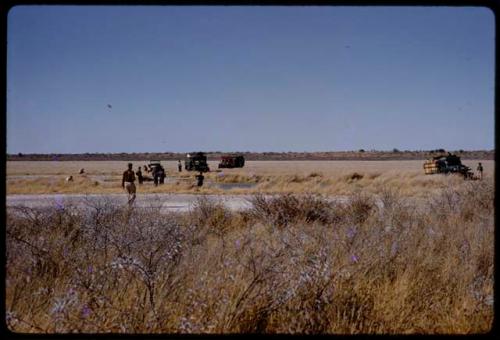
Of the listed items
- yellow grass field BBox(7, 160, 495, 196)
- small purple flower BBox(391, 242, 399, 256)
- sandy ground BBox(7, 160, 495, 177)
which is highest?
small purple flower BBox(391, 242, 399, 256)

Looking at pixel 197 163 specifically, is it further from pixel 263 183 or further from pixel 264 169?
pixel 264 169

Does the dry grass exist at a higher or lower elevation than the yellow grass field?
higher

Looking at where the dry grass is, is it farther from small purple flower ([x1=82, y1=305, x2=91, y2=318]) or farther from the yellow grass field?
the yellow grass field

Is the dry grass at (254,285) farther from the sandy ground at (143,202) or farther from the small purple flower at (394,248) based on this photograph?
the sandy ground at (143,202)

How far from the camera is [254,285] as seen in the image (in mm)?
3344

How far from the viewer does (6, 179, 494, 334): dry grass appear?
3.18 m

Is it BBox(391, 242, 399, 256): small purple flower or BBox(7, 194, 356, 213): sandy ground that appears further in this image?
BBox(7, 194, 356, 213): sandy ground

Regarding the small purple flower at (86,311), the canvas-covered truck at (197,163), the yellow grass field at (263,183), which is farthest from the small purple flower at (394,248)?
the canvas-covered truck at (197,163)

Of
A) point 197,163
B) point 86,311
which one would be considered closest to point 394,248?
point 86,311

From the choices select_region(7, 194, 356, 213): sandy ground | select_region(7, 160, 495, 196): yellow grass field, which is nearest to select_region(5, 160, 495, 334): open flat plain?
select_region(7, 160, 495, 196): yellow grass field

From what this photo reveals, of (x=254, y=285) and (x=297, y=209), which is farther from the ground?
(x=254, y=285)

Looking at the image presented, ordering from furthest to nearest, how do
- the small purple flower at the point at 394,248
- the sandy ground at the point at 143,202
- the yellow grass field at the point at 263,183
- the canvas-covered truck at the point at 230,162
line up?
the canvas-covered truck at the point at 230,162 → the yellow grass field at the point at 263,183 → the sandy ground at the point at 143,202 → the small purple flower at the point at 394,248

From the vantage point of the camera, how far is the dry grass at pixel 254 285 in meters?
3.18

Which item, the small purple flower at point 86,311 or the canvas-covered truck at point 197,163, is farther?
the canvas-covered truck at point 197,163
